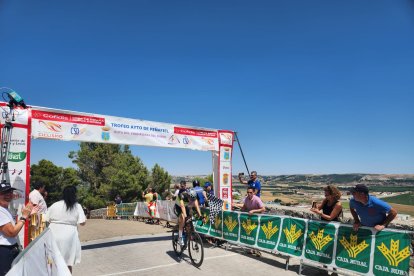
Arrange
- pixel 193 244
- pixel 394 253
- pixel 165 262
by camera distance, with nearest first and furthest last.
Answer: pixel 394 253 < pixel 193 244 < pixel 165 262

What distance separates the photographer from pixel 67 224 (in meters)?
5.02

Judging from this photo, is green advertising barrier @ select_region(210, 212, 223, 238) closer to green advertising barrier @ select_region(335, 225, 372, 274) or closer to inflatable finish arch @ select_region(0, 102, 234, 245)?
inflatable finish arch @ select_region(0, 102, 234, 245)

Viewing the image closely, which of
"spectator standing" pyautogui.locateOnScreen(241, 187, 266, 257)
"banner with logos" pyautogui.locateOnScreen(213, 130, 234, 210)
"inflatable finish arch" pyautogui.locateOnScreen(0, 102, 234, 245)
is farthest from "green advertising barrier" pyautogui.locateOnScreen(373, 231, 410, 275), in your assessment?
"inflatable finish arch" pyautogui.locateOnScreen(0, 102, 234, 245)

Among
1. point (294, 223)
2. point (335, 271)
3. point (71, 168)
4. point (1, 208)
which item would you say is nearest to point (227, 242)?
point (294, 223)

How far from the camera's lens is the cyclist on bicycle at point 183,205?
25.7 feet

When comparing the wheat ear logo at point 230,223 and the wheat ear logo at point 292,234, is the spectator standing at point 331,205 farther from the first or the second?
the wheat ear logo at point 230,223

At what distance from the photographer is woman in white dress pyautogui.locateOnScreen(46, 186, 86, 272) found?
4.88 metres

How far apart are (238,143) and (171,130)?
295 cm

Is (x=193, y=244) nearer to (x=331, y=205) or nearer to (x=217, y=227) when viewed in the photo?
(x=217, y=227)

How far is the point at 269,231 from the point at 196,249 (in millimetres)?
1867

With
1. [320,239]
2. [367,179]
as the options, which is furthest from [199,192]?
Result: [367,179]

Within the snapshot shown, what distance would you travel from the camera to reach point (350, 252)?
5.95 m

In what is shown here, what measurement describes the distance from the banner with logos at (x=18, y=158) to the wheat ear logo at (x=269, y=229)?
5876mm

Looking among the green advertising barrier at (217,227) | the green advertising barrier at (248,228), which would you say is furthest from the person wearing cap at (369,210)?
the green advertising barrier at (217,227)
